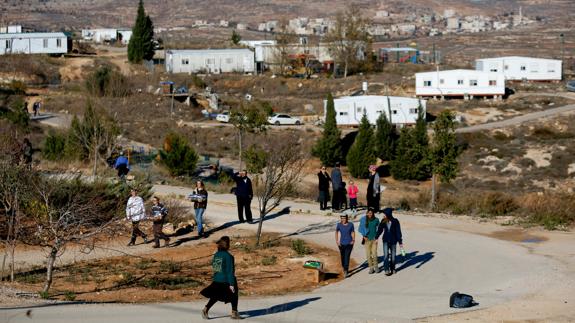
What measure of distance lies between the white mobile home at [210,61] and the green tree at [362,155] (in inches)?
1550

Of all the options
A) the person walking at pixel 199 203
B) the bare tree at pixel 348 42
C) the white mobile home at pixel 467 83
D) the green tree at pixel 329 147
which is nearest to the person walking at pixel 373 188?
the person walking at pixel 199 203

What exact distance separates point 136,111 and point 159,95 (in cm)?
564

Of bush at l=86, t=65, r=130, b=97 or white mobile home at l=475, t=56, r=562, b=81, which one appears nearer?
bush at l=86, t=65, r=130, b=97

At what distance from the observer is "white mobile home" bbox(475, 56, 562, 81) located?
8275cm

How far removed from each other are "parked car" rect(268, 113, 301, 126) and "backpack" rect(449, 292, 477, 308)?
4571cm

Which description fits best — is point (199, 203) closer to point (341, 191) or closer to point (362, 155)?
point (341, 191)

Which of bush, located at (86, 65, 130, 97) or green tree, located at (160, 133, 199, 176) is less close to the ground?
bush, located at (86, 65, 130, 97)

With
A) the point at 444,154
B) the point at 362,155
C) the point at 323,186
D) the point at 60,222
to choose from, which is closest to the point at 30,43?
the point at 362,155

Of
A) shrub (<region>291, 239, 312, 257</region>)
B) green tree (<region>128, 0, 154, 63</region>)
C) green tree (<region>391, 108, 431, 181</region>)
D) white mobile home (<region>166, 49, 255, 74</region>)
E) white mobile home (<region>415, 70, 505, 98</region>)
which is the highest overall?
green tree (<region>128, 0, 154, 63</region>)

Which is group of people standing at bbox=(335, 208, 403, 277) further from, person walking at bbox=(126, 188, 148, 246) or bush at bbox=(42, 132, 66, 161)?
bush at bbox=(42, 132, 66, 161)

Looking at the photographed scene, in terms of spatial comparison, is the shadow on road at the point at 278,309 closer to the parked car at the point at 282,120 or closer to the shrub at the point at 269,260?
the shrub at the point at 269,260

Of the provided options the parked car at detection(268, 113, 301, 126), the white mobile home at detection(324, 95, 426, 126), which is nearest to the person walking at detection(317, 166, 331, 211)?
the parked car at detection(268, 113, 301, 126)

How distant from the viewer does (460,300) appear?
13750mm

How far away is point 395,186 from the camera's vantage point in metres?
42.7
